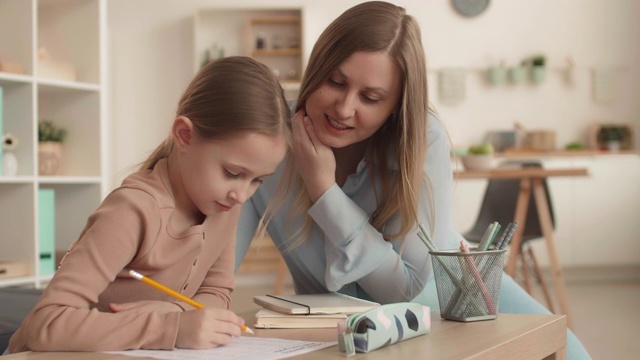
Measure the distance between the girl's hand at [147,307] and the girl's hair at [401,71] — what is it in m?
0.56

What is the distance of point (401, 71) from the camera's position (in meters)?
1.60

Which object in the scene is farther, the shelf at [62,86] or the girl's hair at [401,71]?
the shelf at [62,86]

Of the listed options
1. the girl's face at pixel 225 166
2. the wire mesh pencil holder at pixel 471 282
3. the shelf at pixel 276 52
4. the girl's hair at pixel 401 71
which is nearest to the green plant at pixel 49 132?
the girl's hair at pixel 401 71

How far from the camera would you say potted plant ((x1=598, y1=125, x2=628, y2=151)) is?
648 cm

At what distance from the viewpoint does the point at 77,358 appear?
0.99 m

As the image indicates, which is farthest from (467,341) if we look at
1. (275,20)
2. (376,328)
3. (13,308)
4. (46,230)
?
(275,20)

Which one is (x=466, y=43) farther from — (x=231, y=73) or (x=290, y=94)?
(x=231, y=73)

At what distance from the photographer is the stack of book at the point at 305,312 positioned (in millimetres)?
1248

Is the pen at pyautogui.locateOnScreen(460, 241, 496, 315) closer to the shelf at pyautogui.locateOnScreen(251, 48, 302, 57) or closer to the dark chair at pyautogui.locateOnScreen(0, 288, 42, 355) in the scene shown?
the dark chair at pyautogui.locateOnScreen(0, 288, 42, 355)

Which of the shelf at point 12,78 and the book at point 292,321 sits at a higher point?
the shelf at point 12,78

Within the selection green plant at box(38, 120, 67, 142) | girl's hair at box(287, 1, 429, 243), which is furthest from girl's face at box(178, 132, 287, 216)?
green plant at box(38, 120, 67, 142)

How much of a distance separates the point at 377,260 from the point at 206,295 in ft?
1.12

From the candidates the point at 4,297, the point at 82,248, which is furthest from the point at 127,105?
the point at 82,248

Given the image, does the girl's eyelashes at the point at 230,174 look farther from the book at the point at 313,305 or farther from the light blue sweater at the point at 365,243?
the light blue sweater at the point at 365,243
